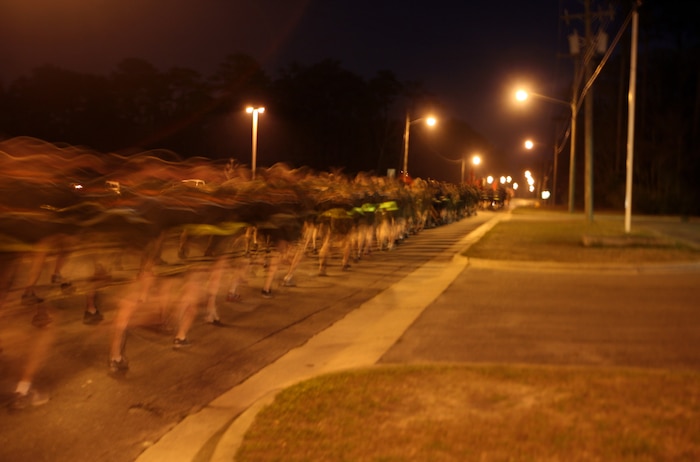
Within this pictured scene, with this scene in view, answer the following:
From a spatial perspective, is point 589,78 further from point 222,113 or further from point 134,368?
point 222,113

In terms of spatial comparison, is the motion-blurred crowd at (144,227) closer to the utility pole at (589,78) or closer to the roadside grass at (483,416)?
the roadside grass at (483,416)

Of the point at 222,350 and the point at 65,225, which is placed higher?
the point at 65,225

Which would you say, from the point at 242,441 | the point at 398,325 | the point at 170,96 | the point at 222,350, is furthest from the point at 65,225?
the point at 170,96

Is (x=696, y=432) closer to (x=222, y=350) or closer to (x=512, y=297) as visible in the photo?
(x=222, y=350)

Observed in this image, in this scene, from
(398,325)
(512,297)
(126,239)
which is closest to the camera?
(126,239)

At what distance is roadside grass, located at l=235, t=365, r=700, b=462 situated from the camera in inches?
187

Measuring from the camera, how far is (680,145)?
5238 centimetres

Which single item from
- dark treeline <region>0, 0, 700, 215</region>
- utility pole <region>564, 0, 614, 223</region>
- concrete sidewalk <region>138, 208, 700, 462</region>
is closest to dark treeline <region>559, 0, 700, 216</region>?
dark treeline <region>0, 0, 700, 215</region>

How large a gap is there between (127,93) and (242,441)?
2300 inches

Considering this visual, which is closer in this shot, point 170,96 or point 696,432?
point 696,432

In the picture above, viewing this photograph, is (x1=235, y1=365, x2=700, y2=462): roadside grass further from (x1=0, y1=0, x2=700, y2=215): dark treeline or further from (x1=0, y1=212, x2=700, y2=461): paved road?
(x1=0, y1=0, x2=700, y2=215): dark treeline

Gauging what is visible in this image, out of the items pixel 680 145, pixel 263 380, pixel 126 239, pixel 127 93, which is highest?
pixel 127 93

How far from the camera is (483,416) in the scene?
5.42 metres

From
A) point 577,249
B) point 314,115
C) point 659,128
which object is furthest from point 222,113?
point 577,249
